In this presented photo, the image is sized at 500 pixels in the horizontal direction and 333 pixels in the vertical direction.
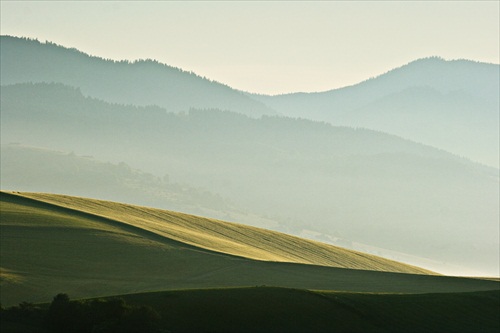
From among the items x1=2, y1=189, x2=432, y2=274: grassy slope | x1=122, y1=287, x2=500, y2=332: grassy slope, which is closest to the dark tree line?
x1=122, y1=287, x2=500, y2=332: grassy slope

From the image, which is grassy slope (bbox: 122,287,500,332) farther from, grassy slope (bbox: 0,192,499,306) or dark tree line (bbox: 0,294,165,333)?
grassy slope (bbox: 0,192,499,306)

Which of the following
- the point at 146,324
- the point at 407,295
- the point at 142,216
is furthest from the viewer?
the point at 142,216

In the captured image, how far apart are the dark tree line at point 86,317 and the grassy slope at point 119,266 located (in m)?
6.05

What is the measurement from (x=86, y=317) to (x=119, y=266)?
1569 cm

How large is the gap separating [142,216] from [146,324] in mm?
35473

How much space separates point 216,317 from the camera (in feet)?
102

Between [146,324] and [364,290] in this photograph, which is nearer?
[146,324]

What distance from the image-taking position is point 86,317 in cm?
2852

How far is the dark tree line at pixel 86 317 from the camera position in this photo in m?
27.9

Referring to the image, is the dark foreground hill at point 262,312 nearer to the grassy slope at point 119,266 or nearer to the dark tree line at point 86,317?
the dark tree line at point 86,317

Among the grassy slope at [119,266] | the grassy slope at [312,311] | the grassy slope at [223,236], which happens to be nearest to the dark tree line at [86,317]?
the grassy slope at [312,311]

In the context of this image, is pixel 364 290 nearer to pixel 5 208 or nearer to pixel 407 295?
pixel 407 295

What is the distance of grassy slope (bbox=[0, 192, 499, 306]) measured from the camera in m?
39.4

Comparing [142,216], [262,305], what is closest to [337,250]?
[142,216]
